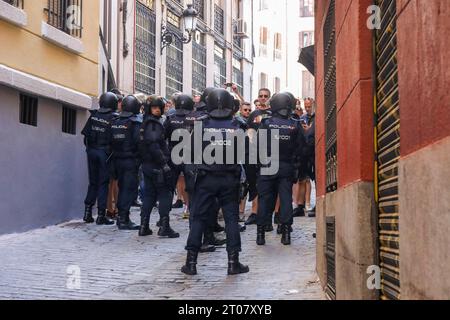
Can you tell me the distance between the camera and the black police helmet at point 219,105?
8227 mm

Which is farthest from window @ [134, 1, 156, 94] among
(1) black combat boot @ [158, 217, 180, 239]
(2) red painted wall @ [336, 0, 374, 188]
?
(2) red painted wall @ [336, 0, 374, 188]

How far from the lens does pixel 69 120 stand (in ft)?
43.3

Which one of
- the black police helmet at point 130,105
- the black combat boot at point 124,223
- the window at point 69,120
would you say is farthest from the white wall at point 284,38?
the black combat boot at point 124,223

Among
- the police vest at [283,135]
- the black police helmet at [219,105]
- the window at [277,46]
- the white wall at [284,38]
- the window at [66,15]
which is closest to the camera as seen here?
the black police helmet at [219,105]

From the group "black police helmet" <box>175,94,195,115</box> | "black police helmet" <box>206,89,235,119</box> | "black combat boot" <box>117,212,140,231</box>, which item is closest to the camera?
"black police helmet" <box>206,89,235,119</box>

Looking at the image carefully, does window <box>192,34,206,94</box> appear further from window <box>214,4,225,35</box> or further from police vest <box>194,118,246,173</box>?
police vest <box>194,118,246,173</box>

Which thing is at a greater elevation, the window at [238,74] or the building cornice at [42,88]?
the window at [238,74]

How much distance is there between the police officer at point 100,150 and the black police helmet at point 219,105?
4.26m

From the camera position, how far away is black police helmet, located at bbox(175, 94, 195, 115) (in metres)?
11.1

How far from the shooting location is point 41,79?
11.8m

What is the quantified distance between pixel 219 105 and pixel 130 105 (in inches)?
151

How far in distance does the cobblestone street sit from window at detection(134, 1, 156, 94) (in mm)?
11274

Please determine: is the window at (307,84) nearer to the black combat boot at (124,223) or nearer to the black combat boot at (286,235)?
the black combat boot at (124,223)
